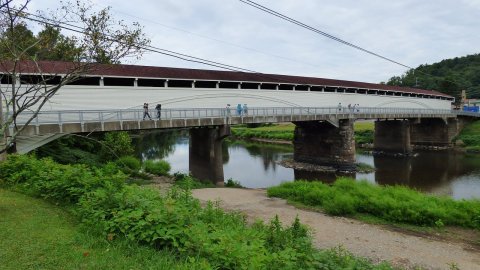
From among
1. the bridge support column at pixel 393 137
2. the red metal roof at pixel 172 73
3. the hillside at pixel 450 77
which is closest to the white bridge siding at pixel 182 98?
the red metal roof at pixel 172 73

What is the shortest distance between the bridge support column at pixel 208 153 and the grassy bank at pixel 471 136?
4008cm

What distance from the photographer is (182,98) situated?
27.5 metres

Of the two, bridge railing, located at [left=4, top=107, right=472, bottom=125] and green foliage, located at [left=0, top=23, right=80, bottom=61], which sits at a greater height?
green foliage, located at [left=0, top=23, right=80, bottom=61]

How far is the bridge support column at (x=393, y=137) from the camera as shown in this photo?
46.8 meters

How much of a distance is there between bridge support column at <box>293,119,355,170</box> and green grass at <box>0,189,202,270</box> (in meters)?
31.3

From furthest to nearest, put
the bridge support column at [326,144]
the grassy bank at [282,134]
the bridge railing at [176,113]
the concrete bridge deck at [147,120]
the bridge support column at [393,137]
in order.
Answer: the grassy bank at [282,134]
the bridge support column at [393,137]
the bridge support column at [326,144]
the bridge railing at [176,113]
the concrete bridge deck at [147,120]

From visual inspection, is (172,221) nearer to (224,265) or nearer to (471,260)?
(224,265)

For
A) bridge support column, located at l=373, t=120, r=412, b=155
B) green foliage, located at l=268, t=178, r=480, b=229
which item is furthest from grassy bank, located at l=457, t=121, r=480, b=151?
green foliage, located at l=268, t=178, r=480, b=229

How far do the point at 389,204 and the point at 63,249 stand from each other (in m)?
11.2

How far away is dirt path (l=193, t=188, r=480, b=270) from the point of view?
8797 millimetres

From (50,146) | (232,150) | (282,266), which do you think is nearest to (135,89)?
(50,146)

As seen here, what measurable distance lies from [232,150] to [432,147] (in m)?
30.9

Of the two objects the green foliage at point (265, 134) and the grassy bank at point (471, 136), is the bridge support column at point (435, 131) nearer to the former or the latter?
the grassy bank at point (471, 136)

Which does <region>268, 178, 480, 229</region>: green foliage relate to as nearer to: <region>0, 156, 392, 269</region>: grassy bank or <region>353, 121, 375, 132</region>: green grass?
<region>0, 156, 392, 269</region>: grassy bank
